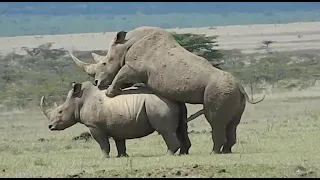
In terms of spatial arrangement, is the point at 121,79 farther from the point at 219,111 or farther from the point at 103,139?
the point at 219,111

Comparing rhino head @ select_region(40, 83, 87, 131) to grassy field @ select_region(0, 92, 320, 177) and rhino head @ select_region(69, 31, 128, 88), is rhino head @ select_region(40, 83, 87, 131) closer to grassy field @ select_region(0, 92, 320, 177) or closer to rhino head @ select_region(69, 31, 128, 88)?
rhino head @ select_region(69, 31, 128, 88)

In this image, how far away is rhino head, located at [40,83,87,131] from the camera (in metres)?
20.4

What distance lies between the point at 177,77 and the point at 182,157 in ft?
5.37

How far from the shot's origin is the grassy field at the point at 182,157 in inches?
609

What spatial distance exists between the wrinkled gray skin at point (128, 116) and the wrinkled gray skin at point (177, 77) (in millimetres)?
216

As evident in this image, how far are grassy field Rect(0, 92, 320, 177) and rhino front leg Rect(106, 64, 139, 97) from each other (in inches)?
49.9

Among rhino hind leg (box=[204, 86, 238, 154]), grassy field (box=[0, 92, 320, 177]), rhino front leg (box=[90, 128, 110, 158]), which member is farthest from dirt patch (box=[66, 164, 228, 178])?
rhino front leg (box=[90, 128, 110, 158])

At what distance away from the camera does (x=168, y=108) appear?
1941 cm

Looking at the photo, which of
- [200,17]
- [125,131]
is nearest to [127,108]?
[125,131]

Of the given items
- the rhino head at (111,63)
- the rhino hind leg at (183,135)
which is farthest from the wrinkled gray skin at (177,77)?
the rhino hind leg at (183,135)

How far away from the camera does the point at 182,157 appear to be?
730 inches

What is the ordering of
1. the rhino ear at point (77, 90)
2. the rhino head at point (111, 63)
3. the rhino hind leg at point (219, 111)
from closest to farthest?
the rhino hind leg at point (219, 111)
the rhino head at point (111, 63)
the rhino ear at point (77, 90)

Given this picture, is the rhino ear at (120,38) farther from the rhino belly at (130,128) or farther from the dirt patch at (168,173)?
the dirt patch at (168,173)

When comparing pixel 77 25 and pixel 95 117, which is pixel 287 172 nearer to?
pixel 95 117
